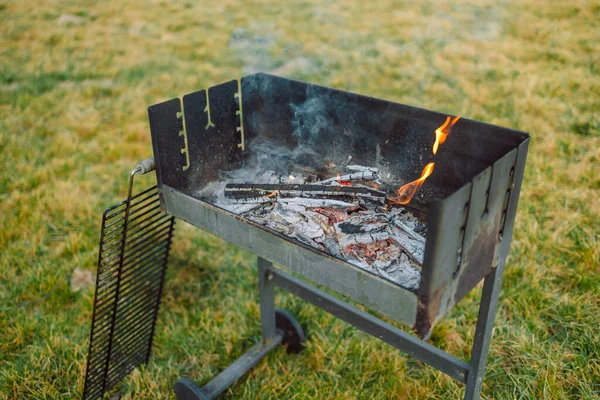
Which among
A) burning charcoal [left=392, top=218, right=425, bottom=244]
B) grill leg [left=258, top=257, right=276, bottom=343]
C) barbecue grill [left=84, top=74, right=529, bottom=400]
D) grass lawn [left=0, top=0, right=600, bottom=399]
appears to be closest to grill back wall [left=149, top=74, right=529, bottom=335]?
barbecue grill [left=84, top=74, right=529, bottom=400]

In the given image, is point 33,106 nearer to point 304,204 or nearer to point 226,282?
point 226,282

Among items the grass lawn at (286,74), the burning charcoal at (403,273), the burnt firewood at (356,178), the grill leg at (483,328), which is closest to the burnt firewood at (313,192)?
the burnt firewood at (356,178)

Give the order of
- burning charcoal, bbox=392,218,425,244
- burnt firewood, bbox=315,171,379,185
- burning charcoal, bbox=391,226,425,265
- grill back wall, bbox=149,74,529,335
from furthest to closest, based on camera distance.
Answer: burnt firewood, bbox=315,171,379,185 → burning charcoal, bbox=392,218,425,244 → burning charcoal, bbox=391,226,425,265 → grill back wall, bbox=149,74,529,335

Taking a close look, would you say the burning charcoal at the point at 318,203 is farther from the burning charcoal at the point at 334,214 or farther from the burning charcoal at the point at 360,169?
the burning charcoal at the point at 360,169

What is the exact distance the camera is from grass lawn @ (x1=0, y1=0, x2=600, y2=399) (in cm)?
261

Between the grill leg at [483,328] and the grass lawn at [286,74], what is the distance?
43cm

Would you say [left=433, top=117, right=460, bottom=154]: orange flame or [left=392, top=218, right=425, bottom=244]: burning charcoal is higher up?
[left=433, top=117, right=460, bottom=154]: orange flame

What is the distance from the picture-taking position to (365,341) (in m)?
2.81

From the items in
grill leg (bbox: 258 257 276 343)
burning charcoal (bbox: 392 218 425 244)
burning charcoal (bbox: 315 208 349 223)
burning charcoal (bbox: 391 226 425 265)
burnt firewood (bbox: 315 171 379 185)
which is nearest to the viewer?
burning charcoal (bbox: 391 226 425 265)

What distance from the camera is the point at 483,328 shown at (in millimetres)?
1914

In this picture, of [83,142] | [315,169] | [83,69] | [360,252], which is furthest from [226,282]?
[83,69]

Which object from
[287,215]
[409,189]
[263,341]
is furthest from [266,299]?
[409,189]

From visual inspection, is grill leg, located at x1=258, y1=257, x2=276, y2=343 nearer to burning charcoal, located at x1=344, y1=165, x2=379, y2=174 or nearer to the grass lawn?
the grass lawn

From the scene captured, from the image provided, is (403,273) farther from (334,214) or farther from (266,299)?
(266,299)
